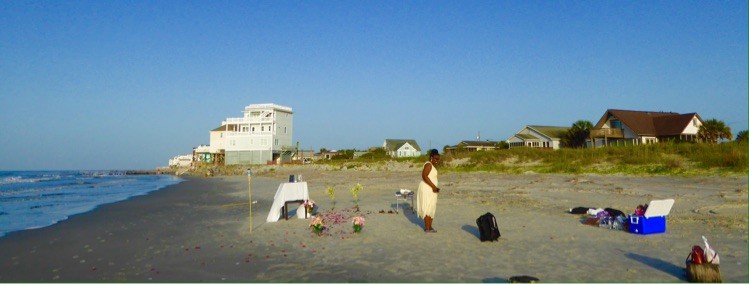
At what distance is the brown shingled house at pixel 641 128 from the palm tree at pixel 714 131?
74 cm

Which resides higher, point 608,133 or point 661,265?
point 608,133

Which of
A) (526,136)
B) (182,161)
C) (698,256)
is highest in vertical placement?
(526,136)

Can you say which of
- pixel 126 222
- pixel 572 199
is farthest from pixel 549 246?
pixel 126 222

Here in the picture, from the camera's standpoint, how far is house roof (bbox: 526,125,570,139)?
52.6 meters

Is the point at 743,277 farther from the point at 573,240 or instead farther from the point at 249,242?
the point at 249,242

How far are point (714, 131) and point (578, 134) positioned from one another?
1223 cm

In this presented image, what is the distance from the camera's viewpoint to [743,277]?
5.67 metres

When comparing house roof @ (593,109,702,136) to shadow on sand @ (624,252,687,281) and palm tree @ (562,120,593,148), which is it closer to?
palm tree @ (562,120,593,148)

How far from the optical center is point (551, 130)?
5456 cm

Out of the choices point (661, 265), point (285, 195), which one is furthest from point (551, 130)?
point (661, 265)

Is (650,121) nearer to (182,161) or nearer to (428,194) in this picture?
(428,194)

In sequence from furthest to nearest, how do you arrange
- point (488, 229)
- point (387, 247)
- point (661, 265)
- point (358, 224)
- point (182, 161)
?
point (182, 161) → point (358, 224) → point (488, 229) → point (387, 247) → point (661, 265)

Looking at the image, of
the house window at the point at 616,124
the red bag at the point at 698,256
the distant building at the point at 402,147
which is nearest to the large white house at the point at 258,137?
the distant building at the point at 402,147

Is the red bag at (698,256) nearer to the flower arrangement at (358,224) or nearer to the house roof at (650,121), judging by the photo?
the flower arrangement at (358,224)
